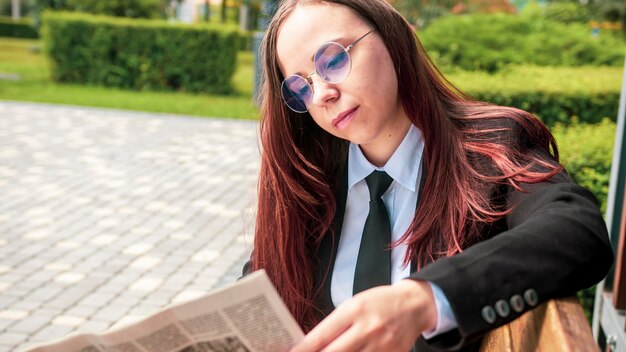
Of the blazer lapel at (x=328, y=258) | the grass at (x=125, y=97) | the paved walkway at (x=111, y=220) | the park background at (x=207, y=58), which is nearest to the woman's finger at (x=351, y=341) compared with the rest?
the blazer lapel at (x=328, y=258)

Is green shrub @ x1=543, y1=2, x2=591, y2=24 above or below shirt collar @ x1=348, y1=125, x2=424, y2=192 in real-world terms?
below

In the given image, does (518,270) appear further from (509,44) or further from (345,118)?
(509,44)

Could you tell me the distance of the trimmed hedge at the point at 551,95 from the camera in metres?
7.18

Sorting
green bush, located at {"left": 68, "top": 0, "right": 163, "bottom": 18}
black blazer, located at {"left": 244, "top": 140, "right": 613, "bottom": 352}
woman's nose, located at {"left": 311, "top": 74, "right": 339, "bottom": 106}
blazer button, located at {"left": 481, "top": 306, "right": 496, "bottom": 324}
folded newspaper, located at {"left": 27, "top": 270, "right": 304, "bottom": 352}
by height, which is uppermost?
woman's nose, located at {"left": 311, "top": 74, "right": 339, "bottom": 106}

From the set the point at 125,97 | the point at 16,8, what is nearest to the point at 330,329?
the point at 125,97

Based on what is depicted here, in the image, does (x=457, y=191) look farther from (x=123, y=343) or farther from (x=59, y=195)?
(x=59, y=195)

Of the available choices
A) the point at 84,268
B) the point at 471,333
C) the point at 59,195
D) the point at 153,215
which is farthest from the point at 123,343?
the point at 59,195

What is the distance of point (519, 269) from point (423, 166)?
0.65m

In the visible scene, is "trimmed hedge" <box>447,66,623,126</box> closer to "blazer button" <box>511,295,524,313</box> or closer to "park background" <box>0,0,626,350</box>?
"park background" <box>0,0,626,350</box>

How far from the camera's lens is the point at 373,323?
1114mm

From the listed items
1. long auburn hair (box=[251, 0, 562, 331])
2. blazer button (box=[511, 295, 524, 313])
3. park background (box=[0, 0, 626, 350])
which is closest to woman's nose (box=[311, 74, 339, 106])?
long auburn hair (box=[251, 0, 562, 331])

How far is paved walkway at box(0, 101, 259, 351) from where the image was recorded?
4754 millimetres

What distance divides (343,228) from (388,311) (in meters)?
0.83

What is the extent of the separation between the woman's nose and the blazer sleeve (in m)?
0.55
